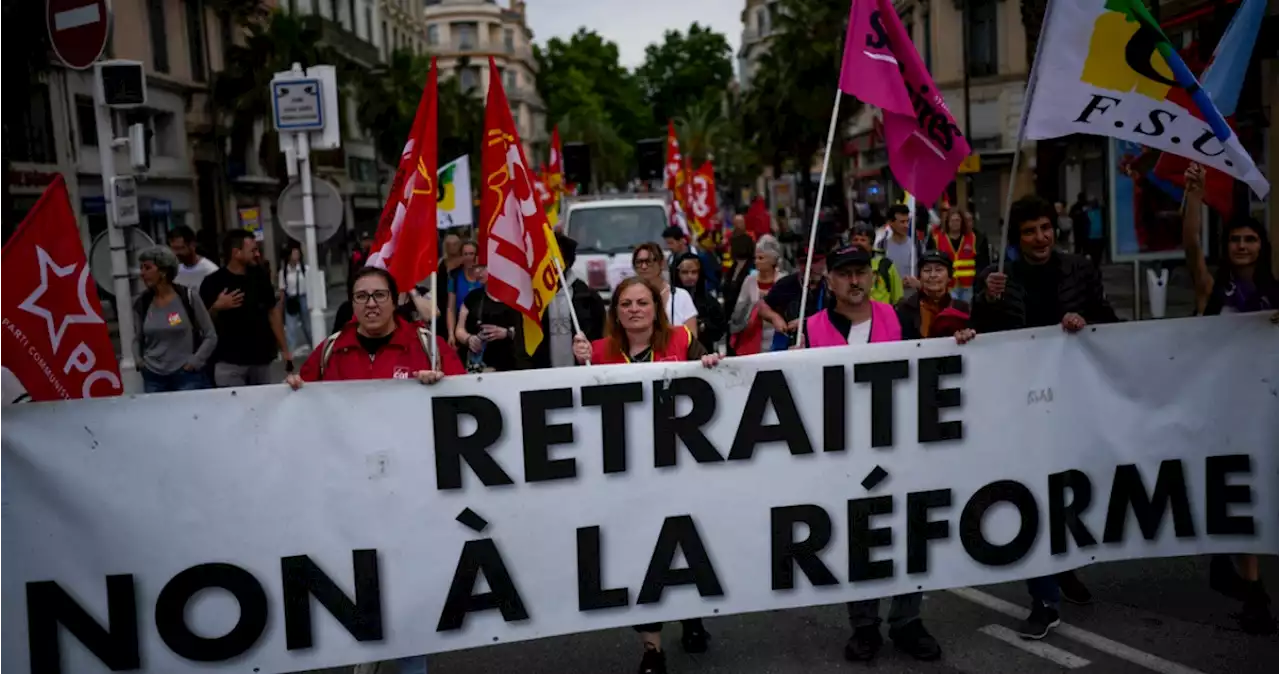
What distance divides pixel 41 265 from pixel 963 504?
3602mm

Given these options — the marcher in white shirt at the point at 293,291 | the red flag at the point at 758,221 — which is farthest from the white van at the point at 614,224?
the marcher in white shirt at the point at 293,291

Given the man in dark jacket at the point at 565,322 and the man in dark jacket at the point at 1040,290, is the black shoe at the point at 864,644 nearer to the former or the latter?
the man in dark jacket at the point at 1040,290

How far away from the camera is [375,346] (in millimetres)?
4805

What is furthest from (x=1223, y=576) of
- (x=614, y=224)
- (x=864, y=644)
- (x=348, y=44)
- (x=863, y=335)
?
(x=348, y=44)

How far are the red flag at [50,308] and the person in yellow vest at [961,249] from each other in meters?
8.73

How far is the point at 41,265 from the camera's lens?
4.53 m

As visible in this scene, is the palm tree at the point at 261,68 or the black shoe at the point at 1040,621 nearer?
the black shoe at the point at 1040,621

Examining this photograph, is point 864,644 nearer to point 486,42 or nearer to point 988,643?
point 988,643

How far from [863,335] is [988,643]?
4.54 ft

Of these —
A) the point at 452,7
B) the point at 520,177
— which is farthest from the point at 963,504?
the point at 452,7

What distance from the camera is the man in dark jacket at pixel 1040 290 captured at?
532 cm

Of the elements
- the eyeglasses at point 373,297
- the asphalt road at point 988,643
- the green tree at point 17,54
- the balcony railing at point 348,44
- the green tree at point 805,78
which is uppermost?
the balcony railing at point 348,44

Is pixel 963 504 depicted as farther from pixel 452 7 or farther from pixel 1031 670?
pixel 452 7

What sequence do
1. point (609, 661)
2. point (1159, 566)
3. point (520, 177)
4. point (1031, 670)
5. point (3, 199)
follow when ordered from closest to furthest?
point (1031, 670), point (609, 661), point (520, 177), point (1159, 566), point (3, 199)
